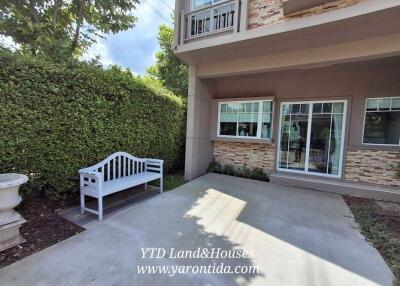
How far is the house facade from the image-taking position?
12.6 feet

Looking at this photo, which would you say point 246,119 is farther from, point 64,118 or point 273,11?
point 64,118

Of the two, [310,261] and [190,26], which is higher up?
[190,26]

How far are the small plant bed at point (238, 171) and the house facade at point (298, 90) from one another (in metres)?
0.22

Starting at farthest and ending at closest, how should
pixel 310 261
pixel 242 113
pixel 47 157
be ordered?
1. pixel 242 113
2. pixel 47 157
3. pixel 310 261

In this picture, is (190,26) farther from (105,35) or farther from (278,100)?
(105,35)

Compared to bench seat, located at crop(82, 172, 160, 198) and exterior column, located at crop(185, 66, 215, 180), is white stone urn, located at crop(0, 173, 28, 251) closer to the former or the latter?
bench seat, located at crop(82, 172, 160, 198)

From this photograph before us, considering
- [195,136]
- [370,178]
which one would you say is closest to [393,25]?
[370,178]

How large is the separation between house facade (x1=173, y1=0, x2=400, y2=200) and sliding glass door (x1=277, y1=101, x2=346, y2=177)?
0.09ft

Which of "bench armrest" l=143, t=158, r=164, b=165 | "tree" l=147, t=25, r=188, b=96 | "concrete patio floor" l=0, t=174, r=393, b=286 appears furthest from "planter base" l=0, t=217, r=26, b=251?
"tree" l=147, t=25, r=188, b=96

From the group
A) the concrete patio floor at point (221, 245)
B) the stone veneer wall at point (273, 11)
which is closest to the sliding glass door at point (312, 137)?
the concrete patio floor at point (221, 245)

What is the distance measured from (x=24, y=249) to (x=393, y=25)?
6.73 m

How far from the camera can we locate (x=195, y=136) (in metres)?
6.37

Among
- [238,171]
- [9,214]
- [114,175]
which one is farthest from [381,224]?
[9,214]

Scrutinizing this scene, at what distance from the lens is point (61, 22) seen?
7129 millimetres
